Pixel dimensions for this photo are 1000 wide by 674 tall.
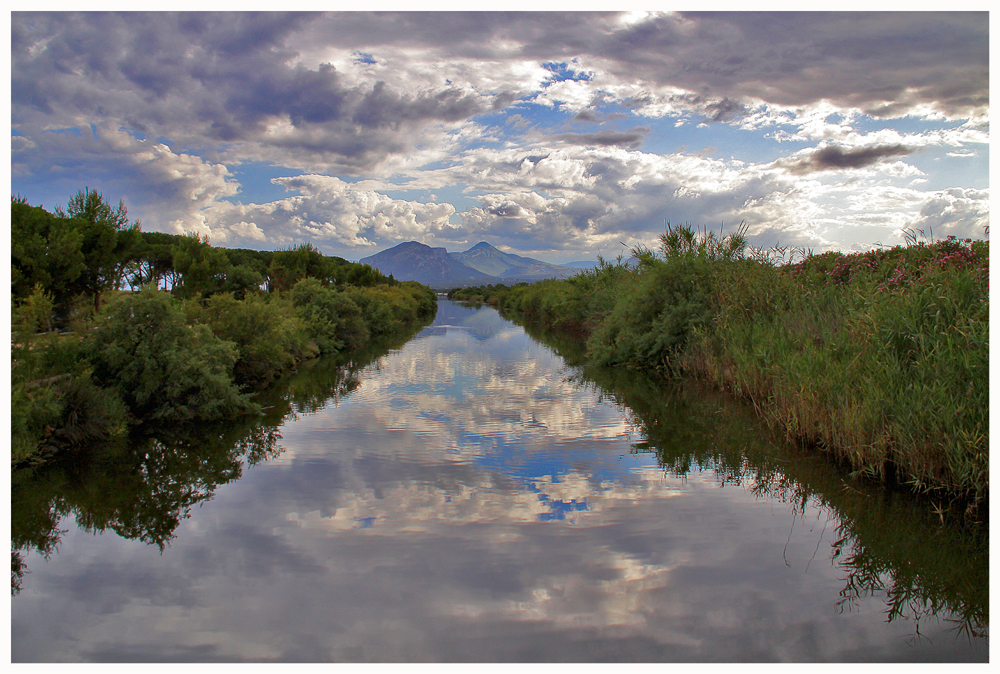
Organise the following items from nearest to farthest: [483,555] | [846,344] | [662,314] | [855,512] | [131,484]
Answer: [483,555] < [855,512] < [131,484] < [846,344] < [662,314]

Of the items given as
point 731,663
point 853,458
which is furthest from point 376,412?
point 731,663

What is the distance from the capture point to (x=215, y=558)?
5.95 m

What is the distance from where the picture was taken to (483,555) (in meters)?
5.88

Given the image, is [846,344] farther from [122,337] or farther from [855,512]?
[122,337]

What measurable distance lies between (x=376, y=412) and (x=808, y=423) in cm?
808

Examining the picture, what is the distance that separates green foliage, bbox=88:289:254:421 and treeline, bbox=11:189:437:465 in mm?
20

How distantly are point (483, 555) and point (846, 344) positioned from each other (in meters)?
6.86

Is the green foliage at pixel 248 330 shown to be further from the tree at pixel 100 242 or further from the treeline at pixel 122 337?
the tree at pixel 100 242

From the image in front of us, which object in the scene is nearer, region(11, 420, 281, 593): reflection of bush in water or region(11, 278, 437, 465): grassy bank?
region(11, 420, 281, 593): reflection of bush in water

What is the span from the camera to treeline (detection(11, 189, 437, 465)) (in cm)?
929

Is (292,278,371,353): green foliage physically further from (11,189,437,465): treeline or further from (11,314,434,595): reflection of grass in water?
(11,314,434,595): reflection of grass in water

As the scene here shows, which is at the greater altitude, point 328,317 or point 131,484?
point 328,317

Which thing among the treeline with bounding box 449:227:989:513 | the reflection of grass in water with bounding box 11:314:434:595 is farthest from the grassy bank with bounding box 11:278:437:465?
the treeline with bounding box 449:227:989:513

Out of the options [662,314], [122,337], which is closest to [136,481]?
[122,337]
